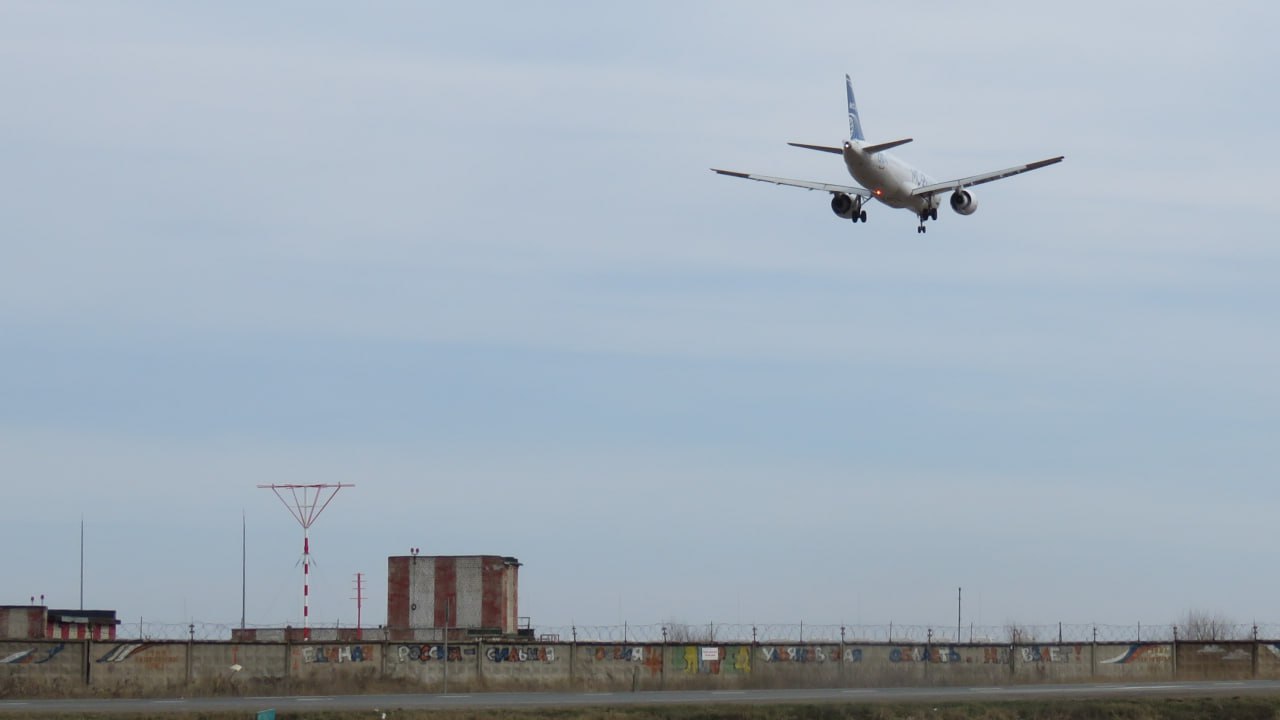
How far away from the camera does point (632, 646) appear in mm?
68188

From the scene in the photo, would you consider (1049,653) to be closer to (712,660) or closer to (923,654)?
(923,654)

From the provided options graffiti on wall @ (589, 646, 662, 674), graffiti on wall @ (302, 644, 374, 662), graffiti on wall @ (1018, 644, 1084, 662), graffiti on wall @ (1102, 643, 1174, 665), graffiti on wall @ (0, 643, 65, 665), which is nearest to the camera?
graffiti on wall @ (0, 643, 65, 665)

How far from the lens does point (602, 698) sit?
169ft

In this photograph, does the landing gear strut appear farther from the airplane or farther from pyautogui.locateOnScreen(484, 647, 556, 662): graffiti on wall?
pyautogui.locateOnScreen(484, 647, 556, 662): graffiti on wall

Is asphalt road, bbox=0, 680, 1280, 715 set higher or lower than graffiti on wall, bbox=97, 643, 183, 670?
lower

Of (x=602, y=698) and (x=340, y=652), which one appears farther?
(x=340, y=652)

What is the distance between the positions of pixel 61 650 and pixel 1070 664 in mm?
40310

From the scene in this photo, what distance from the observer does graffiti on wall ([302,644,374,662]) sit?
6538cm

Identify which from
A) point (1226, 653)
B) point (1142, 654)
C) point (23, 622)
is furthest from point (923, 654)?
point (23, 622)

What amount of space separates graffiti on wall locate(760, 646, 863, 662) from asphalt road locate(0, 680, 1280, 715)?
33.6ft

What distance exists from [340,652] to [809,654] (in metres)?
18.7

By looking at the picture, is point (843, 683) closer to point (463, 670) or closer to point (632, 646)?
point (632, 646)

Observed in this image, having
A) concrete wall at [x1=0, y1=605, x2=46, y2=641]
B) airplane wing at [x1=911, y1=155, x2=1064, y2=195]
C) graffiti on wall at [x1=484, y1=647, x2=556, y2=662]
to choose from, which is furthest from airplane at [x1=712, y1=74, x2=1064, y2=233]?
concrete wall at [x1=0, y1=605, x2=46, y2=641]

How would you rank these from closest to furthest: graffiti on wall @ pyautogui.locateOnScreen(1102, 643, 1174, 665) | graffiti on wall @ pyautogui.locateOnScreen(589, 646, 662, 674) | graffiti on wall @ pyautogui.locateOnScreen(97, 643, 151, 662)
Answer: graffiti on wall @ pyautogui.locateOnScreen(97, 643, 151, 662) → graffiti on wall @ pyautogui.locateOnScreen(589, 646, 662, 674) → graffiti on wall @ pyautogui.locateOnScreen(1102, 643, 1174, 665)
